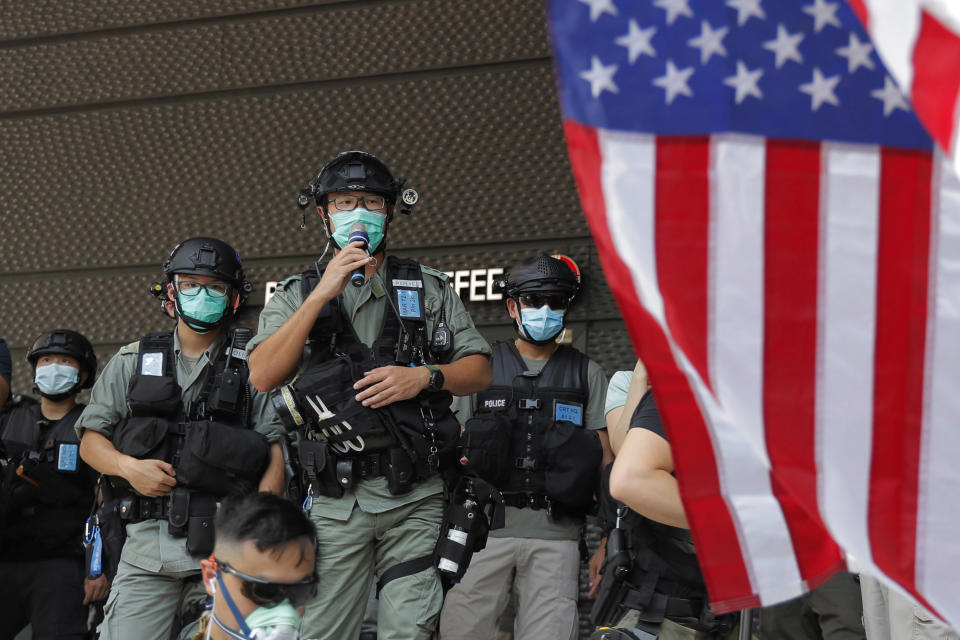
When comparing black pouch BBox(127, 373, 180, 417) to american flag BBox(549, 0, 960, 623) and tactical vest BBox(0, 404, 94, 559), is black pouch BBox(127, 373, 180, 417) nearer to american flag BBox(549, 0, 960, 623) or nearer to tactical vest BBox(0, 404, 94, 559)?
tactical vest BBox(0, 404, 94, 559)

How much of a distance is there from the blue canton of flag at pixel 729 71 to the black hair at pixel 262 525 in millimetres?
1481

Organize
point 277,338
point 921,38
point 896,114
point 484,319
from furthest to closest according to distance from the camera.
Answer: point 484,319
point 277,338
point 896,114
point 921,38

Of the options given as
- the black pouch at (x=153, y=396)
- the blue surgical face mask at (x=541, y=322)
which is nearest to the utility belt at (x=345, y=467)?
the black pouch at (x=153, y=396)

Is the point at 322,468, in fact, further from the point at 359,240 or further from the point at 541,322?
the point at 541,322

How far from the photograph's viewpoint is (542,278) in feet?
17.2

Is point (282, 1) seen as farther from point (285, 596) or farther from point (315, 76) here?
point (285, 596)

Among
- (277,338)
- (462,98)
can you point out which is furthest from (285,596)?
(462,98)

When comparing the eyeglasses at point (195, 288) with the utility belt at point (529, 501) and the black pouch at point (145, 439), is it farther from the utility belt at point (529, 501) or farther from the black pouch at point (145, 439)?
the utility belt at point (529, 501)

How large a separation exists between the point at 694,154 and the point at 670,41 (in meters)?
0.20

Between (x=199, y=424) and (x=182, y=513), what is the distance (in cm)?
32

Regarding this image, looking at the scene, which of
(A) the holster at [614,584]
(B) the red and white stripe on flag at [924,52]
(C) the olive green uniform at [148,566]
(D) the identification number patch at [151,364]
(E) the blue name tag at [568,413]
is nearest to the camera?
(B) the red and white stripe on flag at [924,52]

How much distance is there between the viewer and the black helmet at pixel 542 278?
5238mm

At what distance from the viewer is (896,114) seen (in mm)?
2119

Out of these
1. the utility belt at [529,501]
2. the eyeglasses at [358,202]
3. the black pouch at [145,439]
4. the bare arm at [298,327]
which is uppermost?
the eyeglasses at [358,202]
